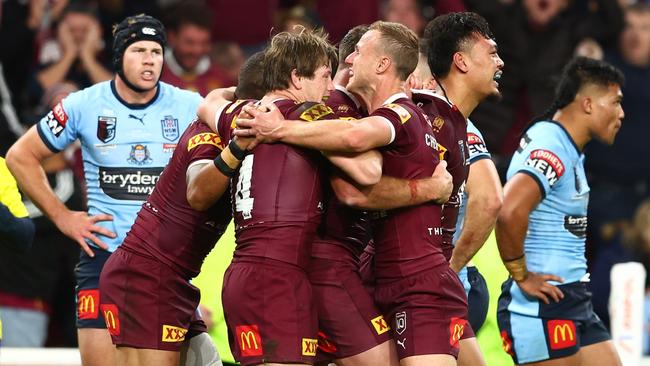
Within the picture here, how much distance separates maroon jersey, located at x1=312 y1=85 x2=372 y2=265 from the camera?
21.7 ft

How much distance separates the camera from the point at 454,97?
7406 millimetres

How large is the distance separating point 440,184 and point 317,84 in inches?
31.4

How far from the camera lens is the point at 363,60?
6707mm

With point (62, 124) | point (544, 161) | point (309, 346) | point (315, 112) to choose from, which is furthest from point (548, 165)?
point (62, 124)

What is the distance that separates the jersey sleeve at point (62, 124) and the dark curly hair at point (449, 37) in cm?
236

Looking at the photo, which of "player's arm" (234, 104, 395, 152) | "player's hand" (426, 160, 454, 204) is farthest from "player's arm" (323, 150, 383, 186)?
"player's hand" (426, 160, 454, 204)

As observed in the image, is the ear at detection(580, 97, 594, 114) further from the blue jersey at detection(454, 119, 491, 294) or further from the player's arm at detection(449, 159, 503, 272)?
the player's arm at detection(449, 159, 503, 272)

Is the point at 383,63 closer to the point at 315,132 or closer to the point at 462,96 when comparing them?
the point at 315,132

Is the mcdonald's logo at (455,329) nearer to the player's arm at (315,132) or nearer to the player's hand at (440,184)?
the player's hand at (440,184)

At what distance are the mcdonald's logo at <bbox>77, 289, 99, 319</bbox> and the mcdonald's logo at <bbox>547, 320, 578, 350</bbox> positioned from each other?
2.82m

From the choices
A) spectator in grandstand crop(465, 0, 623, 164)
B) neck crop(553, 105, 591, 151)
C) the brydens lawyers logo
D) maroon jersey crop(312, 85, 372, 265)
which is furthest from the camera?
spectator in grandstand crop(465, 0, 623, 164)

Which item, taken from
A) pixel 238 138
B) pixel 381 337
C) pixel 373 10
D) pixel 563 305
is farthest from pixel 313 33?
pixel 373 10

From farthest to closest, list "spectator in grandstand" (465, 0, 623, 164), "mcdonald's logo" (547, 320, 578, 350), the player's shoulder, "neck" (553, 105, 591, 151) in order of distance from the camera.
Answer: "spectator in grandstand" (465, 0, 623, 164), "neck" (553, 105, 591, 151), "mcdonald's logo" (547, 320, 578, 350), the player's shoulder

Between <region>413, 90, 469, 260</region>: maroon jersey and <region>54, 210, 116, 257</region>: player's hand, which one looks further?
<region>54, 210, 116, 257</region>: player's hand
